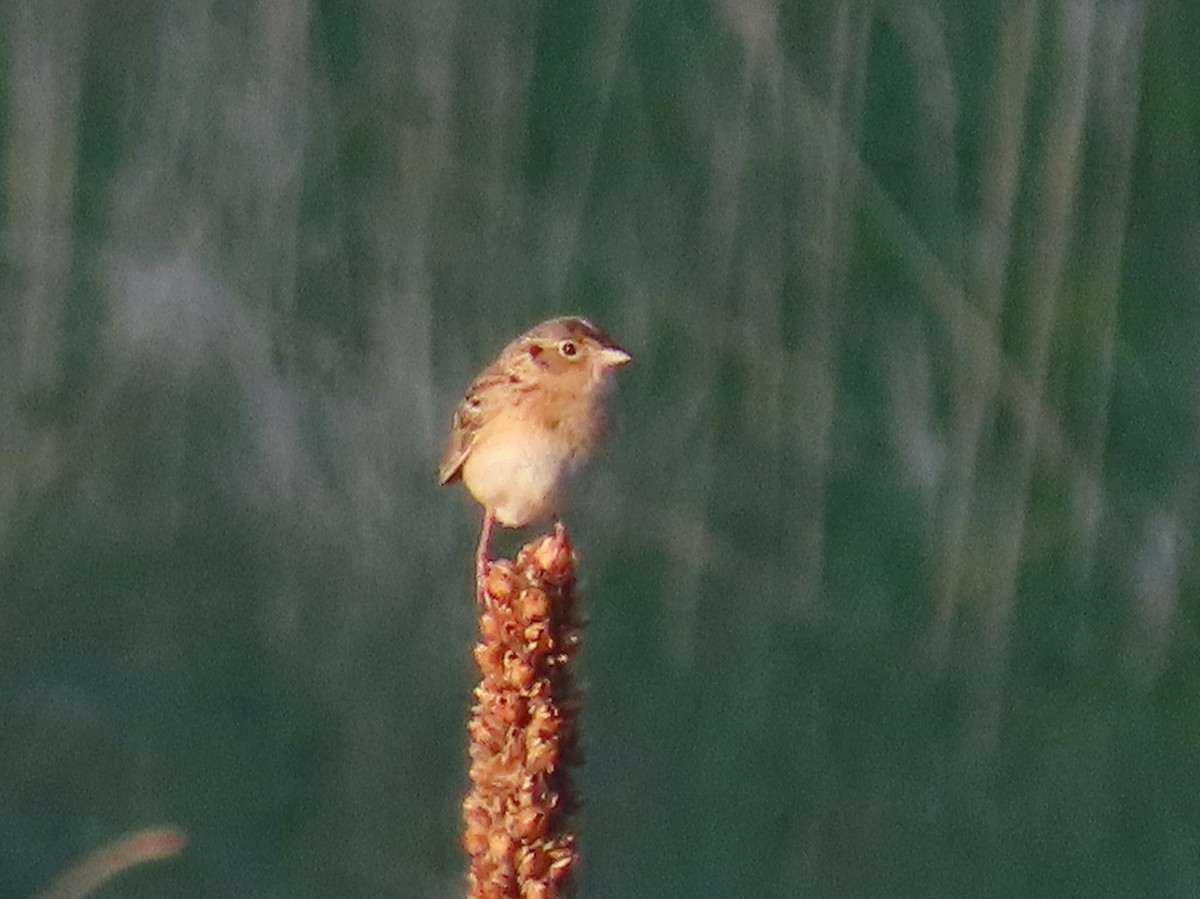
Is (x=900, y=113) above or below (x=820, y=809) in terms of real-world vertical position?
above

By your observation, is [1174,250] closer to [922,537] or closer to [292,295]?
[922,537]

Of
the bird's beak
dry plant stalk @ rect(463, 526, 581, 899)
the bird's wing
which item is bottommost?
dry plant stalk @ rect(463, 526, 581, 899)

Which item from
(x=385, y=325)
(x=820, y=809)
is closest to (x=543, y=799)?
(x=385, y=325)

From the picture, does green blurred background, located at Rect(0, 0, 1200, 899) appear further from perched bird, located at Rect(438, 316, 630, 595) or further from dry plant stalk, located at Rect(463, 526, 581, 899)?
dry plant stalk, located at Rect(463, 526, 581, 899)

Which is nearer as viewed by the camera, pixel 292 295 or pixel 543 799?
pixel 543 799

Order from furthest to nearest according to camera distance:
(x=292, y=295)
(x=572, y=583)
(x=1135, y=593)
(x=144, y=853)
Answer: (x=1135, y=593)
(x=292, y=295)
(x=572, y=583)
(x=144, y=853)

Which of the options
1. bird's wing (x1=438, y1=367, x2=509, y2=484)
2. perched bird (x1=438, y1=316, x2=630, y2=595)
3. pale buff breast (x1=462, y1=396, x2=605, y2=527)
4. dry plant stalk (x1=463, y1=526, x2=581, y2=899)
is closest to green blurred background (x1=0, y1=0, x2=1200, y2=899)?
bird's wing (x1=438, y1=367, x2=509, y2=484)

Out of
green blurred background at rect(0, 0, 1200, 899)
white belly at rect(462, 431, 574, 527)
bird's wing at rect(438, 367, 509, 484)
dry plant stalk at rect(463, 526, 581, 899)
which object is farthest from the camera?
green blurred background at rect(0, 0, 1200, 899)

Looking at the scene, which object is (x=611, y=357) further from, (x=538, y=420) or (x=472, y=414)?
(x=472, y=414)
